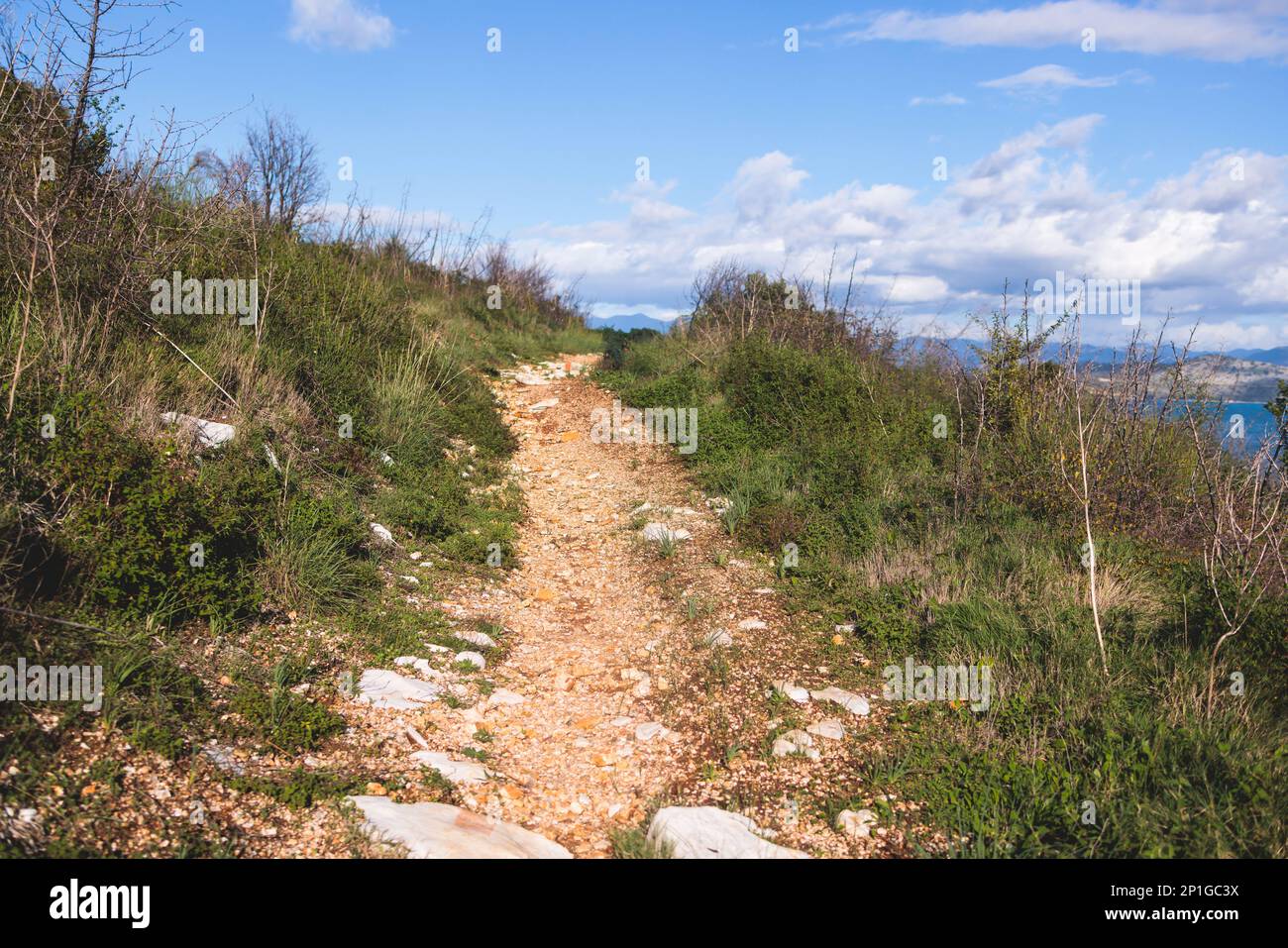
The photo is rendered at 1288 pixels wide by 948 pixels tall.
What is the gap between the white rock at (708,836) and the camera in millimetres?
3188

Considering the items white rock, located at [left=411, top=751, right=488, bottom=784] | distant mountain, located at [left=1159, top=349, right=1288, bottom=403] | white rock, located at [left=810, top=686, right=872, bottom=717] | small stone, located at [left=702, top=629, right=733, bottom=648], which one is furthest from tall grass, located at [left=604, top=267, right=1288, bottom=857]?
white rock, located at [left=411, top=751, right=488, bottom=784]

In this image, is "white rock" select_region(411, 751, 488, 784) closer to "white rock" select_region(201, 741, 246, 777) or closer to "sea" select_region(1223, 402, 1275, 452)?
"white rock" select_region(201, 741, 246, 777)

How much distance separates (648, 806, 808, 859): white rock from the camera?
319cm

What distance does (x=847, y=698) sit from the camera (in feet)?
14.9

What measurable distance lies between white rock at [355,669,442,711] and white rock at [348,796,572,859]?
94 centimetres

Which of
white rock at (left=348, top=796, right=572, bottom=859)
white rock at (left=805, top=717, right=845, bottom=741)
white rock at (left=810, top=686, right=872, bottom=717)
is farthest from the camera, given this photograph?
white rock at (left=810, top=686, right=872, bottom=717)

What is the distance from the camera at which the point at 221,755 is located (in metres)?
3.51

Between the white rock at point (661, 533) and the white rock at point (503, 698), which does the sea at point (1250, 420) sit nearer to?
the white rock at point (661, 533)

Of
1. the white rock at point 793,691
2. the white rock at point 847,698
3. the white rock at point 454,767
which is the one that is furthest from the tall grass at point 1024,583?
the white rock at point 454,767

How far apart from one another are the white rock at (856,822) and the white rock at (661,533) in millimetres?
3635

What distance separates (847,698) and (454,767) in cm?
222
